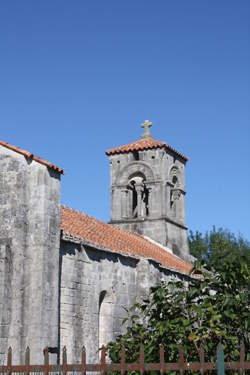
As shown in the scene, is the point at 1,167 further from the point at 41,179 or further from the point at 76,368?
the point at 76,368

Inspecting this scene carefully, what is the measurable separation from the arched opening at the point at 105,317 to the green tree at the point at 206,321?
28.3 ft

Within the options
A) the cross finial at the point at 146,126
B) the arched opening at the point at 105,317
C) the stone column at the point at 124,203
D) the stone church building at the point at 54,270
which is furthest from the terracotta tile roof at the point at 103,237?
the cross finial at the point at 146,126

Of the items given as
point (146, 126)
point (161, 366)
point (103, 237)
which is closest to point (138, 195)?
point (146, 126)

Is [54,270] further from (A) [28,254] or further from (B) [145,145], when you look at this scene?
(B) [145,145]

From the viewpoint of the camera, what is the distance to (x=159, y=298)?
6926 mm

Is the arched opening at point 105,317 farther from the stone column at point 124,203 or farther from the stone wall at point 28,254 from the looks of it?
the stone column at point 124,203

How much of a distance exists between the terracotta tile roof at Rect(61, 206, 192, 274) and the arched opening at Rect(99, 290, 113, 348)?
119cm

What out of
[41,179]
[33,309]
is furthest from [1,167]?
[33,309]

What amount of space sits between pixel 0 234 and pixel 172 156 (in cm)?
1469

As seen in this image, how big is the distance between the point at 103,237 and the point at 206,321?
436 inches

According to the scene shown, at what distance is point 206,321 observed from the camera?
652 cm

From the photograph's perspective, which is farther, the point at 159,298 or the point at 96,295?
the point at 96,295

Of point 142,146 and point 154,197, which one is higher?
point 142,146

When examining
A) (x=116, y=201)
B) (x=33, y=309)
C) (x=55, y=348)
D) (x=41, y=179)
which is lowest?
(x=55, y=348)
